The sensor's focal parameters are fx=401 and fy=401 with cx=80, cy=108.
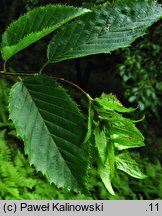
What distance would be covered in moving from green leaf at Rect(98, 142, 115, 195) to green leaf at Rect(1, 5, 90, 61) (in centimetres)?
14

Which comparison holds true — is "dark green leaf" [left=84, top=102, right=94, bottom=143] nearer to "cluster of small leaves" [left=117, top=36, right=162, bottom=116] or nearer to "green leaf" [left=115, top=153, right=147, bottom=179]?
"green leaf" [left=115, top=153, right=147, bottom=179]

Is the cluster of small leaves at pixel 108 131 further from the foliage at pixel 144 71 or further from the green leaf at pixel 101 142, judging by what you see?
the foliage at pixel 144 71

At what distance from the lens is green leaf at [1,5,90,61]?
418 mm

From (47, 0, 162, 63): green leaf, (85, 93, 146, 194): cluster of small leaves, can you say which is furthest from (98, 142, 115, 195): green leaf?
(47, 0, 162, 63): green leaf

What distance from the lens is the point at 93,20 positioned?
1.51 feet

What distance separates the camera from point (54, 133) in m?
0.45

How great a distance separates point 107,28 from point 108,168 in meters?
0.16

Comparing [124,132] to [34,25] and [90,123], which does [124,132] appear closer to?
[90,123]

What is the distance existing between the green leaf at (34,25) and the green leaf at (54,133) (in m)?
0.05

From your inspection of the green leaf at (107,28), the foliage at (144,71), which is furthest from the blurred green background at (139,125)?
the green leaf at (107,28)

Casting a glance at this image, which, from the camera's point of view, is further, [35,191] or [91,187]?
[91,187]

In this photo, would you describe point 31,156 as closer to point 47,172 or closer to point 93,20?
point 47,172

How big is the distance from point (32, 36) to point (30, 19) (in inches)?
1.8

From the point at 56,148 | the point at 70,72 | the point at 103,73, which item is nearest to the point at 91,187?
the point at 70,72
